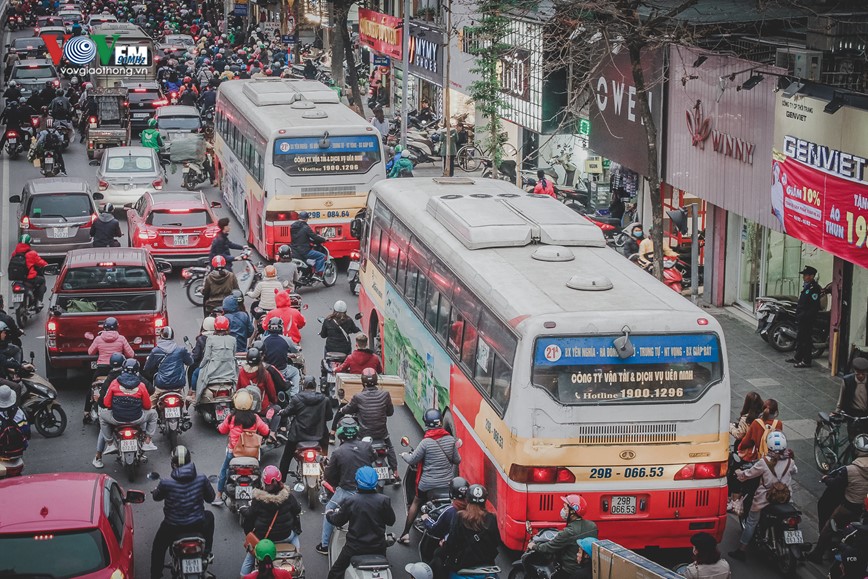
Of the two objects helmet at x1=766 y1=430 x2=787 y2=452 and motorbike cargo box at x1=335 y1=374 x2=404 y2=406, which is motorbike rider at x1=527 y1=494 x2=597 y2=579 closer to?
helmet at x1=766 y1=430 x2=787 y2=452

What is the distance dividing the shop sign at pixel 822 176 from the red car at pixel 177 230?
36.6 feet

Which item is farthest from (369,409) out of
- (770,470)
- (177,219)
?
(177,219)

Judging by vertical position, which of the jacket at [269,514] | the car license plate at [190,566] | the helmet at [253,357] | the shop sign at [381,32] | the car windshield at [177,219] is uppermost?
the shop sign at [381,32]

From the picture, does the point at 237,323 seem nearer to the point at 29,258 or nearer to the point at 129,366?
the point at 129,366


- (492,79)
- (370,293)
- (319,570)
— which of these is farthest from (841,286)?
(492,79)

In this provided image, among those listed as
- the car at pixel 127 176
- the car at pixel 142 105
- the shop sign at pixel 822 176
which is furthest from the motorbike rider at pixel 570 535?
the car at pixel 142 105

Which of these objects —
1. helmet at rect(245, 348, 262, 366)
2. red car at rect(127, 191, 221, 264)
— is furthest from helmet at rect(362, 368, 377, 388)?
red car at rect(127, 191, 221, 264)

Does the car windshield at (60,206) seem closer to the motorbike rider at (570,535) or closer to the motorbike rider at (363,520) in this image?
the motorbike rider at (363,520)

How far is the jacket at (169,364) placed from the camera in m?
17.1

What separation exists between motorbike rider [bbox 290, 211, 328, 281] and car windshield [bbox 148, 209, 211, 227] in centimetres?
177

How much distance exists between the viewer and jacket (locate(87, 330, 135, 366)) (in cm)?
1769

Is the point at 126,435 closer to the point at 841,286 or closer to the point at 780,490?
the point at 780,490

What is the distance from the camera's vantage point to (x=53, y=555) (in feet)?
34.5

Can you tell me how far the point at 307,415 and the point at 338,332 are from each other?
3679 millimetres
